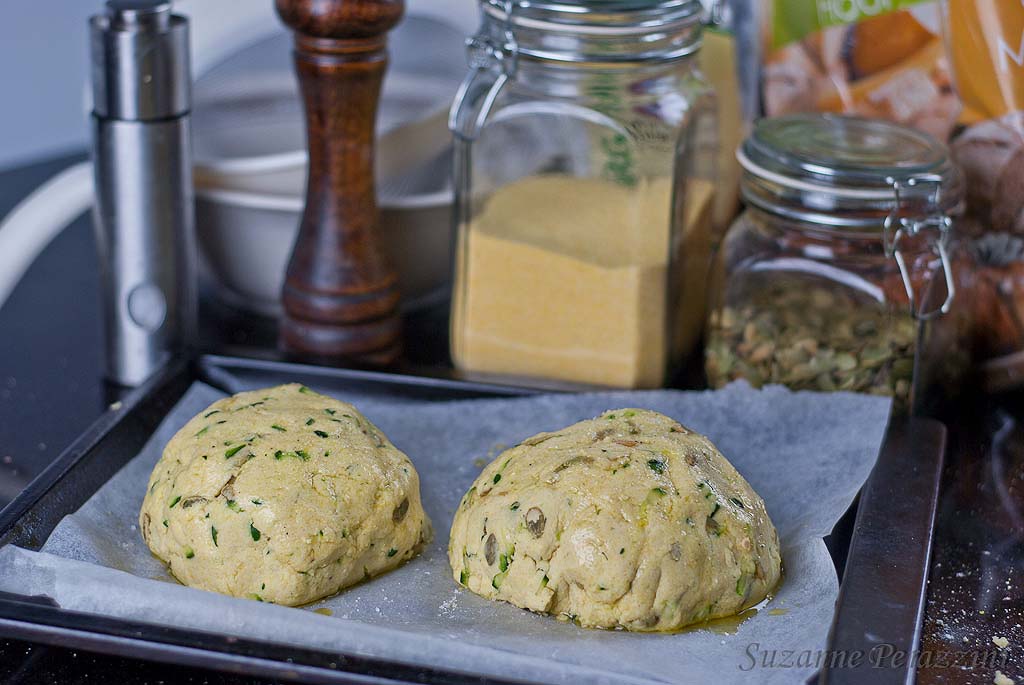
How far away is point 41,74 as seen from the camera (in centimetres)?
219

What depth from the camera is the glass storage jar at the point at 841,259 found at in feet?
3.48

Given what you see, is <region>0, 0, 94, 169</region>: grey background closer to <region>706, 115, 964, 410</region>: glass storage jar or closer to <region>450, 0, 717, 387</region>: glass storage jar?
<region>450, 0, 717, 387</region>: glass storage jar

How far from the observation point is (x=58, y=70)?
2225 mm

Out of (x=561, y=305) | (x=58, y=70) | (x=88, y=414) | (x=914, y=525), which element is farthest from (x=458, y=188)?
(x=58, y=70)

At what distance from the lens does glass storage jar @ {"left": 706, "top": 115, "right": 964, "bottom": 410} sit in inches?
41.8

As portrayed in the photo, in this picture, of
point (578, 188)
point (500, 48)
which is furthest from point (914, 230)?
point (500, 48)

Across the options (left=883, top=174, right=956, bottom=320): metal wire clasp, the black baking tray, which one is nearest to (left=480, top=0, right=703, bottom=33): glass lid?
(left=883, top=174, right=956, bottom=320): metal wire clasp

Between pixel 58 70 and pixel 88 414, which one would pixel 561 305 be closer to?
pixel 88 414

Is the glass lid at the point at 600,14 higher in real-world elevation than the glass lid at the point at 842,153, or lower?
higher

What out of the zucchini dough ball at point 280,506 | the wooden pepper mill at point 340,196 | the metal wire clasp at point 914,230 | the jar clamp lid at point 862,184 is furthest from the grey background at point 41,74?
the metal wire clasp at point 914,230

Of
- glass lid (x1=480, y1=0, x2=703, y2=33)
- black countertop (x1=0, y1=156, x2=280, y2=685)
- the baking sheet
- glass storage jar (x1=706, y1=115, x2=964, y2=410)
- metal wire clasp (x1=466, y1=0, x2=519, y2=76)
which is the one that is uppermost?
glass lid (x1=480, y1=0, x2=703, y2=33)

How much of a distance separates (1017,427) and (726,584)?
0.53 meters

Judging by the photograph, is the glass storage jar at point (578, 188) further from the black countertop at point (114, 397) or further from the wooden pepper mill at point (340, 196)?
the black countertop at point (114, 397)

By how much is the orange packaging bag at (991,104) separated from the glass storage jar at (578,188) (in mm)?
270
